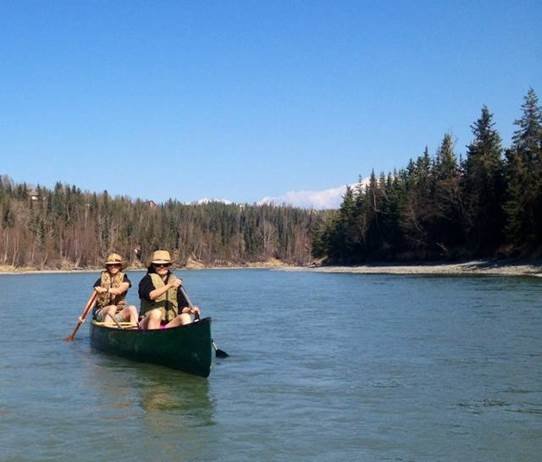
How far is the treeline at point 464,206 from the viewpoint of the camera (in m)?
61.8

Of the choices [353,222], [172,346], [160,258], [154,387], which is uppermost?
[353,222]

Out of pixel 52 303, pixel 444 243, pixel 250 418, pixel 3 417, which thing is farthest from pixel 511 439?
pixel 444 243

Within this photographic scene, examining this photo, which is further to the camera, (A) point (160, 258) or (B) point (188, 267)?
(B) point (188, 267)

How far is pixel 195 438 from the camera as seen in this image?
923cm

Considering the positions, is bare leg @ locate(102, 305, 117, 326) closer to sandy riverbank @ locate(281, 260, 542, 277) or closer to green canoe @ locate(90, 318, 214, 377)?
green canoe @ locate(90, 318, 214, 377)

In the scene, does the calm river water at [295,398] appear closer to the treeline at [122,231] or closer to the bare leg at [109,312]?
the bare leg at [109,312]

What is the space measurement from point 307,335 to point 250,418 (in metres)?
10.1

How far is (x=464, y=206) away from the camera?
73.1 meters

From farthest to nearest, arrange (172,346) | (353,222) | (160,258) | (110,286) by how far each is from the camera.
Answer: (353,222), (110,286), (160,258), (172,346)

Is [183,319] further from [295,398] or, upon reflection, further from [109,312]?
[109,312]

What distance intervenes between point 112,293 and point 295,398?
7.72m

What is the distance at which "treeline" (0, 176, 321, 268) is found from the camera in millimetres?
138950

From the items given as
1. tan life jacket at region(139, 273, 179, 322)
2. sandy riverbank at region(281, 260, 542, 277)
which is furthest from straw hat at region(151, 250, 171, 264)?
sandy riverbank at region(281, 260, 542, 277)

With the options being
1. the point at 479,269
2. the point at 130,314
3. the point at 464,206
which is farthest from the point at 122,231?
the point at 130,314
